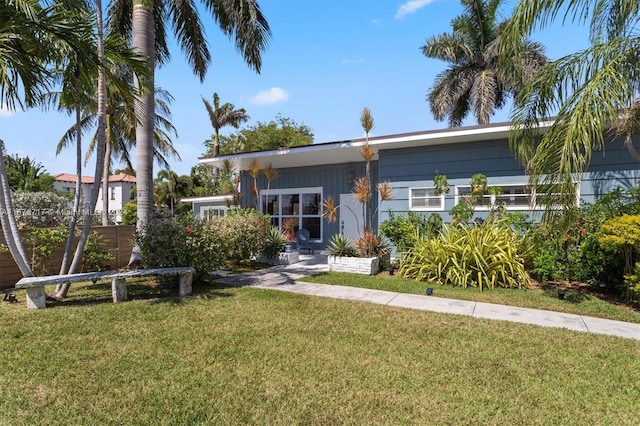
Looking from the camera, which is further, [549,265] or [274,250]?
[274,250]

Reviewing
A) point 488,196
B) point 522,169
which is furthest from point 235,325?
point 522,169

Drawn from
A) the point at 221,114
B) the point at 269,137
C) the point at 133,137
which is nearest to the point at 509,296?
the point at 133,137

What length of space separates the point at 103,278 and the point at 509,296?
690cm

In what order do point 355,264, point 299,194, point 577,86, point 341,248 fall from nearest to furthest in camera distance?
point 577,86, point 355,264, point 341,248, point 299,194

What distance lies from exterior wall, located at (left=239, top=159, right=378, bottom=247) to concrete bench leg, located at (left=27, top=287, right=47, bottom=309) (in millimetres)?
8451

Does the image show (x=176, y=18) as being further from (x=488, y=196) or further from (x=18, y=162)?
(x=18, y=162)

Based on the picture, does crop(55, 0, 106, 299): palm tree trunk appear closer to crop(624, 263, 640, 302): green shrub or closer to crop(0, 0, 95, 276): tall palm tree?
crop(0, 0, 95, 276): tall palm tree

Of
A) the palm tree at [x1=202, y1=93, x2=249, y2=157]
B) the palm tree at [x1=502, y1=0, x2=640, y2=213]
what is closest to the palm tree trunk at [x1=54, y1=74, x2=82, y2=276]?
the palm tree at [x1=502, y1=0, x2=640, y2=213]

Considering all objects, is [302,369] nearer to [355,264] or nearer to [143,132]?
[355,264]

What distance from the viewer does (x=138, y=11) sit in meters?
7.56

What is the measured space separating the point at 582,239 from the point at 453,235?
91.6 inches

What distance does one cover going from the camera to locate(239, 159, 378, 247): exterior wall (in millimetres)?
11648

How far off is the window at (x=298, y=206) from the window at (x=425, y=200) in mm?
3745

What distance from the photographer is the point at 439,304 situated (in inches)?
214
